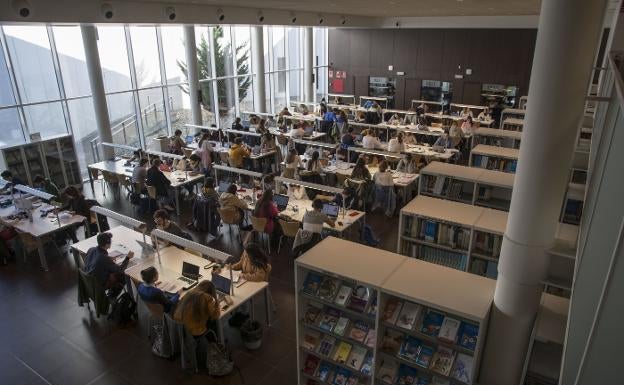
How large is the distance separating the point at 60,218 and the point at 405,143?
8.72 metres

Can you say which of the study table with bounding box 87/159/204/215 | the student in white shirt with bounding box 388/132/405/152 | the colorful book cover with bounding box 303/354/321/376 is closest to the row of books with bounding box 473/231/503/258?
the colorful book cover with bounding box 303/354/321/376

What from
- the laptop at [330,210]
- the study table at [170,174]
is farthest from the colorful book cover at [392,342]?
the study table at [170,174]

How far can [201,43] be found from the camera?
15.8 m

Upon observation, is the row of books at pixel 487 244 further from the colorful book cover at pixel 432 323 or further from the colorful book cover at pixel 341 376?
the colorful book cover at pixel 341 376

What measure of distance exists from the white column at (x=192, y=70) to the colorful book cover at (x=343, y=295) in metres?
10.9

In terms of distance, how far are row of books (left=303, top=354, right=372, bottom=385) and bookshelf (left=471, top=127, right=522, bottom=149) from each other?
7.25m

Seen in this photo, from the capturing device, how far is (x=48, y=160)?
1058 cm

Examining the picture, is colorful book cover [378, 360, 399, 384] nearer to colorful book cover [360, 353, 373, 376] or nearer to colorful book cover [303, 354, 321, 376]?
colorful book cover [360, 353, 373, 376]

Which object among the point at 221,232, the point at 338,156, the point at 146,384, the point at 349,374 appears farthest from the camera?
the point at 338,156

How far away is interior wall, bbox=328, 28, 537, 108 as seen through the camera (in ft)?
56.9

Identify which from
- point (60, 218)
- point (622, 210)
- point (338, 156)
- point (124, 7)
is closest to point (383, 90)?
point (338, 156)

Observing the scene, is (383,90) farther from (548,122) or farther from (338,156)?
(548,122)

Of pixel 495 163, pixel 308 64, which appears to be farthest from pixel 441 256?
pixel 308 64

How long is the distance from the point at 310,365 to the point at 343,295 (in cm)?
109
